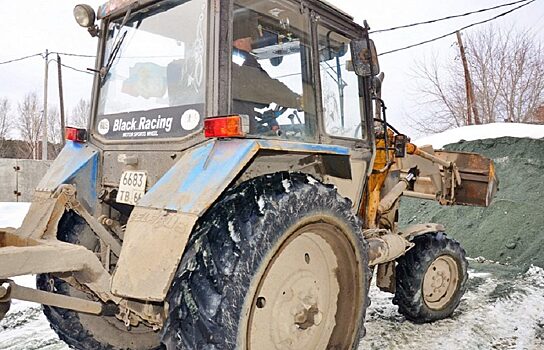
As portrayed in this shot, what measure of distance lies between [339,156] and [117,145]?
138 cm

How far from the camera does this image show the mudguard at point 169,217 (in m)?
1.88

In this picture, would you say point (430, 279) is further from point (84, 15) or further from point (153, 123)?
point (84, 15)

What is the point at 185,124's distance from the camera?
100 inches

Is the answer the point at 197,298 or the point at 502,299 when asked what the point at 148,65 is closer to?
the point at 197,298

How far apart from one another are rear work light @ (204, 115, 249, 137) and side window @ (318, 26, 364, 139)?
3.43 feet

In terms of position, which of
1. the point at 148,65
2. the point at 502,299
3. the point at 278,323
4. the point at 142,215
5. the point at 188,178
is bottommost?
the point at 502,299

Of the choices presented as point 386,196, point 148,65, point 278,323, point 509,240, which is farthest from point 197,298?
point 509,240

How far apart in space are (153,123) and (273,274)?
1106 millimetres

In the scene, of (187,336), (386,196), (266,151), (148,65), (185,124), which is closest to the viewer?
(187,336)

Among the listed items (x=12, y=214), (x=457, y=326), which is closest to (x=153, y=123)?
(x=457, y=326)

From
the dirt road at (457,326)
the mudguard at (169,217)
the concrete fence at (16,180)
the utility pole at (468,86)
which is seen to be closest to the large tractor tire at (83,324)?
the dirt road at (457,326)

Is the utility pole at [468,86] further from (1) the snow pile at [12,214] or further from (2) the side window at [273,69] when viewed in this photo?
(2) the side window at [273,69]

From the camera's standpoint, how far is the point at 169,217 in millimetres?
1970

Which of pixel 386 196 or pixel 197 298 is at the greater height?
pixel 386 196
